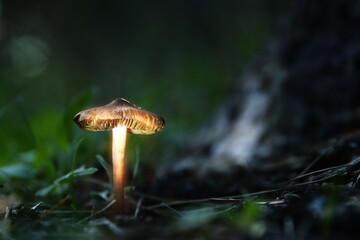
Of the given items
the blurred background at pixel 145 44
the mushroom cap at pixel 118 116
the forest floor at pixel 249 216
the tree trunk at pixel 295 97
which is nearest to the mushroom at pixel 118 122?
the mushroom cap at pixel 118 116

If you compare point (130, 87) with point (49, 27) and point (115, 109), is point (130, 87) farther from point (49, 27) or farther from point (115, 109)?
point (115, 109)

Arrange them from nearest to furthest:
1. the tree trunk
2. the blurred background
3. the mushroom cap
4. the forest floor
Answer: the forest floor
the mushroom cap
the tree trunk
the blurred background

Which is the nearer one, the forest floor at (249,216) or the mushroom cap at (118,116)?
the forest floor at (249,216)

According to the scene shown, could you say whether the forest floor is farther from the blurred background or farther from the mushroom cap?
the blurred background

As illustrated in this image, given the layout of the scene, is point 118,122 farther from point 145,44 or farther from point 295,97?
point 145,44

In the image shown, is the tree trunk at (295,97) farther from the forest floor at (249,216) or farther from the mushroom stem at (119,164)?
the mushroom stem at (119,164)

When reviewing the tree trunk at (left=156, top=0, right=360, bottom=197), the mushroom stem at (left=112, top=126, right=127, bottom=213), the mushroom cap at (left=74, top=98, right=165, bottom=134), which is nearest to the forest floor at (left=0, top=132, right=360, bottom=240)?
the mushroom stem at (left=112, top=126, right=127, bottom=213)

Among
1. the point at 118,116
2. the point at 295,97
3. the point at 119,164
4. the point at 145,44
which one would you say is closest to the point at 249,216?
the point at 118,116

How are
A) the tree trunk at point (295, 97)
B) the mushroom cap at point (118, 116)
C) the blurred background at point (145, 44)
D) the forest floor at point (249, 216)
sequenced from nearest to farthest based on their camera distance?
the forest floor at point (249, 216), the mushroom cap at point (118, 116), the tree trunk at point (295, 97), the blurred background at point (145, 44)
